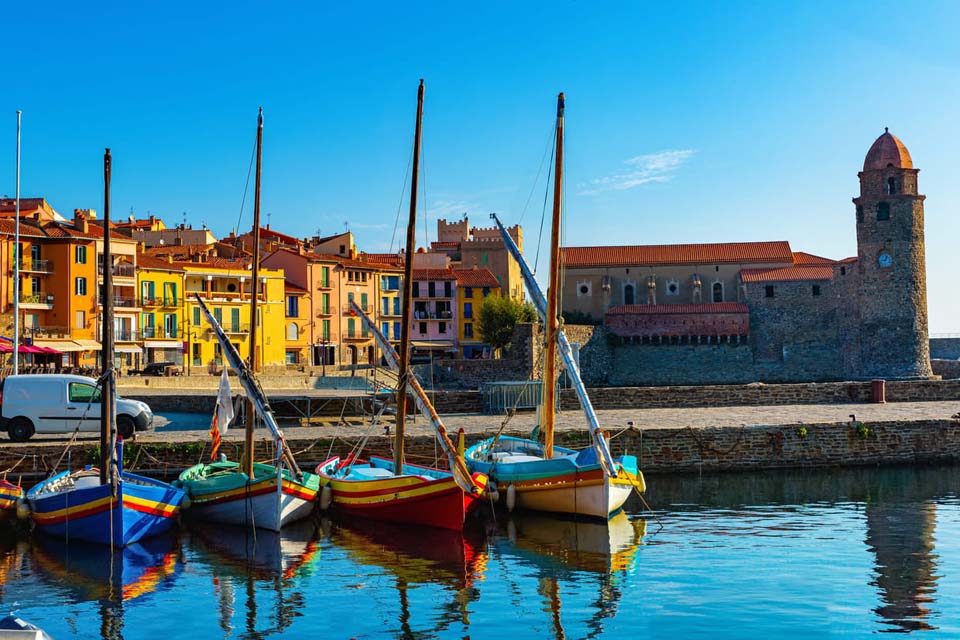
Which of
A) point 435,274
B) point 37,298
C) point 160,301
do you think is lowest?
point 37,298

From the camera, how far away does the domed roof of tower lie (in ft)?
218

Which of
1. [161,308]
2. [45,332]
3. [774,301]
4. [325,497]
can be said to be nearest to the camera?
[325,497]

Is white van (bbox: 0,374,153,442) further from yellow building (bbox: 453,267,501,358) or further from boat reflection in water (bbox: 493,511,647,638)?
yellow building (bbox: 453,267,501,358)

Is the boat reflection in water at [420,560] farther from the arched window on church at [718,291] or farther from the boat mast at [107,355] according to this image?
the arched window on church at [718,291]

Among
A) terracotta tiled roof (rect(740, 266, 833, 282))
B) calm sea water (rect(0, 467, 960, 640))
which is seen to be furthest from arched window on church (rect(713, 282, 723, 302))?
calm sea water (rect(0, 467, 960, 640))

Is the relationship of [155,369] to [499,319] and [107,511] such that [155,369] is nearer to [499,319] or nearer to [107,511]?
[499,319]

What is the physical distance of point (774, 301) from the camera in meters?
76.5

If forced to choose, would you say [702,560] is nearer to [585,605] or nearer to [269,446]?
[585,605]

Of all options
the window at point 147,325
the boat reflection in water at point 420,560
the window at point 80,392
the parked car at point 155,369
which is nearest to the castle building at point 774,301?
the parked car at point 155,369

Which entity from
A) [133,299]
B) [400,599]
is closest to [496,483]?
[400,599]

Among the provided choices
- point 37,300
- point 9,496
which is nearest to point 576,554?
point 9,496

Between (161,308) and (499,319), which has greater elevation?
(161,308)

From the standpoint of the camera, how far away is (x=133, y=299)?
186 ft

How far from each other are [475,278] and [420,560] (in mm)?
64875
